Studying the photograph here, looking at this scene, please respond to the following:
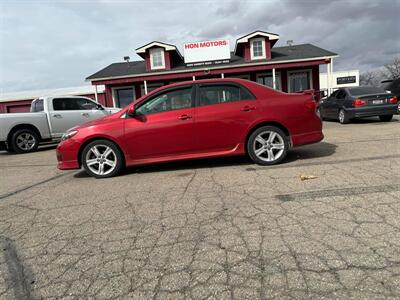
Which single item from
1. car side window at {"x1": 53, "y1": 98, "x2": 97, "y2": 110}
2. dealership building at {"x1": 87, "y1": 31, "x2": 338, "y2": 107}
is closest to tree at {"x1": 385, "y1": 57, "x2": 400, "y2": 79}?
dealership building at {"x1": 87, "y1": 31, "x2": 338, "y2": 107}

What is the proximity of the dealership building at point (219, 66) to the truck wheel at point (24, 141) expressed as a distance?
10696 millimetres

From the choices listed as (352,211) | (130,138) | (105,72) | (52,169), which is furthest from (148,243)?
(105,72)

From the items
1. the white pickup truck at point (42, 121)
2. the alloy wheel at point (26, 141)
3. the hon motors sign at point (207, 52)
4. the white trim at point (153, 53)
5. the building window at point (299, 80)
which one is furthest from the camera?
the building window at point (299, 80)

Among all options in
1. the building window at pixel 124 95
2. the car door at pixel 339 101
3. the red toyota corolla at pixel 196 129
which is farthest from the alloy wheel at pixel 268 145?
the building window at pixel 124 95

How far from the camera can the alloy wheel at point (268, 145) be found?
18.5ft

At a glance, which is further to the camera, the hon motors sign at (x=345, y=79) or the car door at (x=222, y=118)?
the hon motors sign at (x=345, y=79)

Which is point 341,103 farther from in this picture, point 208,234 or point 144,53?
point 144,53

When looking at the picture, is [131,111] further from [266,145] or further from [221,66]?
[221,66]

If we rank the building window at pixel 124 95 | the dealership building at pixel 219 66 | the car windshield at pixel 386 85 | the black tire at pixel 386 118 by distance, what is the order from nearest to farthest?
the black tire at pixel 386 118
the car windshield at pixel 386 85
the dealership building at pixel 219 66
the building window at pixel 124 95

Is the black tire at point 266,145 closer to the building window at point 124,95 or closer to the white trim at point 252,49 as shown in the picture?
the white trim at point 252,49

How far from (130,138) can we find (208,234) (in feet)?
9.65

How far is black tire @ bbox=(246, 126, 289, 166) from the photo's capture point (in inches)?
221

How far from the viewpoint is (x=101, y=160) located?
568 centimetres

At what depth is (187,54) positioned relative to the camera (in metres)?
21.9
